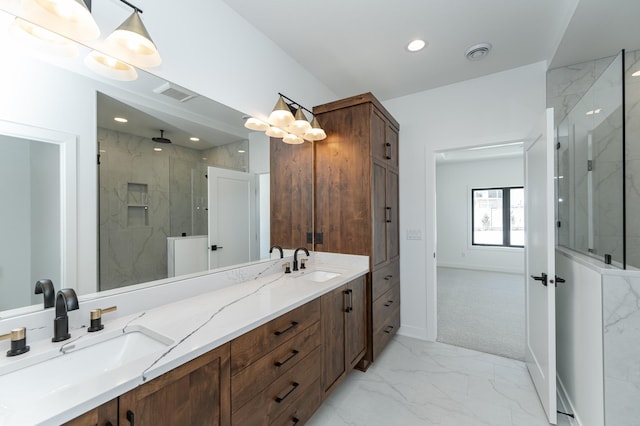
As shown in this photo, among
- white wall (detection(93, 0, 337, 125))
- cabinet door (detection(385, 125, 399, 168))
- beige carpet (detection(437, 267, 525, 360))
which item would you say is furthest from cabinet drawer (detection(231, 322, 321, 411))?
beige carpet (detection(437, 267, 525, 360))

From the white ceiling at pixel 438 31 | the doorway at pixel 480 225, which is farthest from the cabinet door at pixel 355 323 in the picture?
the doorway at pixel 480 225

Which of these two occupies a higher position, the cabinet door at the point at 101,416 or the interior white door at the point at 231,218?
the interior white door at the point at 231,218

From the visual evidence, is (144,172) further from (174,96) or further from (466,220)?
(466,220)

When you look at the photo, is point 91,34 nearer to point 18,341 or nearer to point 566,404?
point 18,341

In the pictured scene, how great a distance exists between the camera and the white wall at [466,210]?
6020 mm

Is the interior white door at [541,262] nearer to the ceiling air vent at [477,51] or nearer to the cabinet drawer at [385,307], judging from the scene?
the ceiling air vent at [477,51]

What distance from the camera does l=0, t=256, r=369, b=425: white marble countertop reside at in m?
0.67

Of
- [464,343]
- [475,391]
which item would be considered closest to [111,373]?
[475,391]

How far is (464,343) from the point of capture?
2.79m

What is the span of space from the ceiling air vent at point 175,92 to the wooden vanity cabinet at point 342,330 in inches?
58.9

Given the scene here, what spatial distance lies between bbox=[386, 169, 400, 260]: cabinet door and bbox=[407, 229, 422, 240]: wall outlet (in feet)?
0.40

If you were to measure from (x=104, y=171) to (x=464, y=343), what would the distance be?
335cm

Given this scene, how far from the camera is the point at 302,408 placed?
150 cm

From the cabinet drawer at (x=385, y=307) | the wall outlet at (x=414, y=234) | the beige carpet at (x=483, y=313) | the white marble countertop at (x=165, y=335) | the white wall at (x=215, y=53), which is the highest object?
the white wall at (x=215, y=53)
